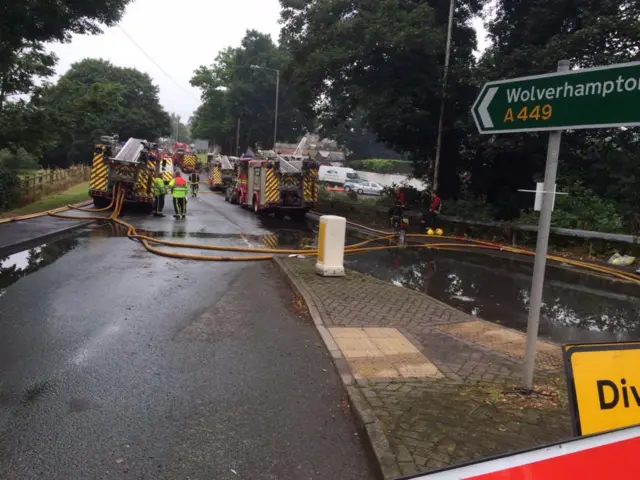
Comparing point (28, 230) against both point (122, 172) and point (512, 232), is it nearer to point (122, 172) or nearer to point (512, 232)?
point (122, 172)

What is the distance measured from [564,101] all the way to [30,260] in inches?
401

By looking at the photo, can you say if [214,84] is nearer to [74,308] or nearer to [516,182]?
[516,182]

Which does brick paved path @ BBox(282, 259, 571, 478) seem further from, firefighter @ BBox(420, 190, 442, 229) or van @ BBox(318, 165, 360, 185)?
van @ BBox(318, 165, 360, 185)

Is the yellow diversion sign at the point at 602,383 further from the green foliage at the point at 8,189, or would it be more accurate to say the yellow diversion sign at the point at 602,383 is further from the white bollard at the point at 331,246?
the green foliage at the point at 8,189

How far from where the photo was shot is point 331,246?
9430mm

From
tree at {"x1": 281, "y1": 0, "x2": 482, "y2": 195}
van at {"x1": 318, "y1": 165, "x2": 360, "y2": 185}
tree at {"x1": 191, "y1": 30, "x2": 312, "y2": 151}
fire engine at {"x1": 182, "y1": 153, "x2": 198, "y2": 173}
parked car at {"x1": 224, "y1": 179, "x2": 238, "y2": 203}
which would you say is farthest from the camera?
tree at {"x1": 191, "y1": 30, "x2": 312, "y2": 151}

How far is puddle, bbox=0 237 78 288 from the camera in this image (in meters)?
8.91

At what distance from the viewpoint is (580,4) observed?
15.7m

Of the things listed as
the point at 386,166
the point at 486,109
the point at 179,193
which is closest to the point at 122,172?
the point at 179,193

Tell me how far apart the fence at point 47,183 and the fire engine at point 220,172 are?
9276 millimetres

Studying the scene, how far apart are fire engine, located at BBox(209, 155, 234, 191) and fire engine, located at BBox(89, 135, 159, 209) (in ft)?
43.4

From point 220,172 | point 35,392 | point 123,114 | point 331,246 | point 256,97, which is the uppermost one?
point 256,97

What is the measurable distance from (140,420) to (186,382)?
0.81 metres

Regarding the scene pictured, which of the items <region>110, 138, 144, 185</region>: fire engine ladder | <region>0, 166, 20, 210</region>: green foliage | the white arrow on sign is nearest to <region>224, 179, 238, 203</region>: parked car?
<region>110, 138, 144, 185</region>: fire engine ladder
